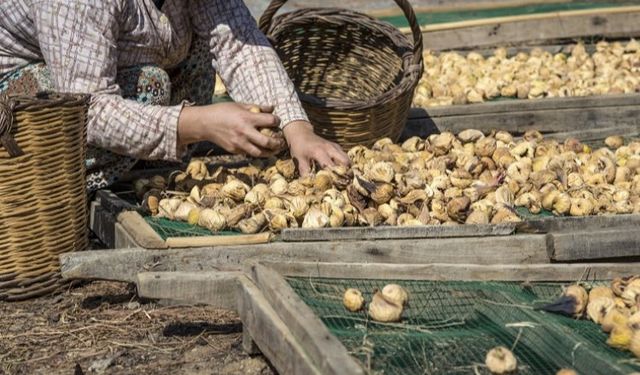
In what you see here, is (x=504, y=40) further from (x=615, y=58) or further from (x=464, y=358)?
(x=464, y=358)

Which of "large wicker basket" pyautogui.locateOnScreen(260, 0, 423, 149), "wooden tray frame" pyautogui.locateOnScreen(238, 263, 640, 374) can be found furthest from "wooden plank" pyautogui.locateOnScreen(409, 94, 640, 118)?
"wooden tray frame" pyautogui.locateOnScreen(238, 263, 640, 374)

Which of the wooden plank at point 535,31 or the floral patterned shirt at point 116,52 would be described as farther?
the wooden plank at point 535,31

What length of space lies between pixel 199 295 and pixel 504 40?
418 cm

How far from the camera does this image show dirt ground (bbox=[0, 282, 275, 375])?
2795 millimetres

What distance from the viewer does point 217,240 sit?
2959mm

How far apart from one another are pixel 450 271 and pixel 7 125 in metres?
1.30

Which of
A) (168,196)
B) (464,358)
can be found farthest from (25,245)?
(464,358)

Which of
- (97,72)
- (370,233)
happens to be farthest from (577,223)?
(97,72)

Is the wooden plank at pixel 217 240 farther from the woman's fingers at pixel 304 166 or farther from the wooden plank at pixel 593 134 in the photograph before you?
the wooden plank at pixel 593 134

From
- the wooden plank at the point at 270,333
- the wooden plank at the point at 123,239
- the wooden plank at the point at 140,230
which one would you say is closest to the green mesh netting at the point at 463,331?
the wooden plank at the point at 270,333

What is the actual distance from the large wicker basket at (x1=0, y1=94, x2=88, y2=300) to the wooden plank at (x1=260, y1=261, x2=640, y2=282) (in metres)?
0.82

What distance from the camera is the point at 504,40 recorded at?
648cm

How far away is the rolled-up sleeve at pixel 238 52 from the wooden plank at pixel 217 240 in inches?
36.2

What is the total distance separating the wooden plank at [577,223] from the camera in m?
3.04
